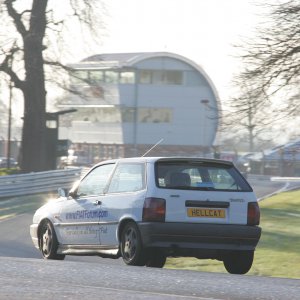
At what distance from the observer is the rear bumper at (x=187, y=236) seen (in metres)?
13.0

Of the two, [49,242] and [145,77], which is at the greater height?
[145,77]

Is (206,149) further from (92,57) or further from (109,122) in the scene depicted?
(92,57)

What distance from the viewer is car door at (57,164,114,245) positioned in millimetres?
14242

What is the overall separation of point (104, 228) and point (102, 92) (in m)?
34.7

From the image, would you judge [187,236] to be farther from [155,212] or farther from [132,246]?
[132,246]

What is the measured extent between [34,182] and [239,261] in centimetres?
2841

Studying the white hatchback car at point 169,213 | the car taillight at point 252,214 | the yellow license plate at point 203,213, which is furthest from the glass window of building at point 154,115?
the yellow license plate at point 203,213

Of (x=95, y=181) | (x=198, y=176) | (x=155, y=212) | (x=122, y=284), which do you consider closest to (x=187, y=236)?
(x=155, y=212)

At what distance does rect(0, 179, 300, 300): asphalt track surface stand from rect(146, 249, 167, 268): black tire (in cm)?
83

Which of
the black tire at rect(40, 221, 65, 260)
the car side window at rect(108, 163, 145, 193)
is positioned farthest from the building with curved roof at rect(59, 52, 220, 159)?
the car side window at rect(108, 163, 145, 193)

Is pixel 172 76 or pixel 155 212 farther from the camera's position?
pixel 172 76

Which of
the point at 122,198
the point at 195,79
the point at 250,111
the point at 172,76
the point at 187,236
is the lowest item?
the point at 187,236

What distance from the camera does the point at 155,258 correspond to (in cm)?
1348

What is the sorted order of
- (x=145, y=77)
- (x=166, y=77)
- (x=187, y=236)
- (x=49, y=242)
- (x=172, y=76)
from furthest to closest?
(x=172, y=76) → (x=166, y=77) → (x=145, y=77) → (x=49, y=242) → (x=187, y=236)
